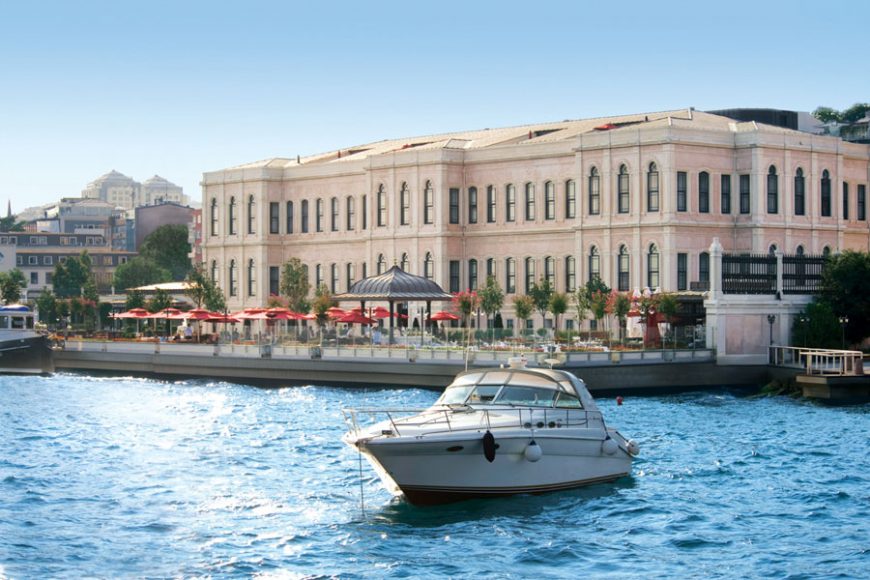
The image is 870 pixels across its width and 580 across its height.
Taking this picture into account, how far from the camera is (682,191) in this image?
8688 cm

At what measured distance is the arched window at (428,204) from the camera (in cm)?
9781

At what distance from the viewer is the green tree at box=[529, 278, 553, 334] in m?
85.6

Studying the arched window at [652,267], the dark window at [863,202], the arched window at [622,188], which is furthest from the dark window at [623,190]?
the dark window at [863,202]

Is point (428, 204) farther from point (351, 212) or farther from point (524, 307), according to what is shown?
point (524, 307)

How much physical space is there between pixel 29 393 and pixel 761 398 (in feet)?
108

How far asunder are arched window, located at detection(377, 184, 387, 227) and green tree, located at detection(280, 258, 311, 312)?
21.0 feet

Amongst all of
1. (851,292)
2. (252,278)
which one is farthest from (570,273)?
(252,278)

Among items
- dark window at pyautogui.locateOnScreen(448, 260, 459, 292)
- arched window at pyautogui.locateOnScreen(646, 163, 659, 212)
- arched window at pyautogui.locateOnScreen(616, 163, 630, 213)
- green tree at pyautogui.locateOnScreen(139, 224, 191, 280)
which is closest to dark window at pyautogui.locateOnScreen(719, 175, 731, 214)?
arched window at pyautogui.locateOnScreen(646, 163, 659, 212)

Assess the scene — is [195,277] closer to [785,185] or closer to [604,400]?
[785,185]

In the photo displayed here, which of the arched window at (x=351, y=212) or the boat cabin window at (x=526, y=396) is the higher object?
the arched window at (x=351, y=212)

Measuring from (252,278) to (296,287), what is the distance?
11.7 metres

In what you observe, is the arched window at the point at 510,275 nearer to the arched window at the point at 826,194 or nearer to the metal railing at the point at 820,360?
the arched window at the point at 826,194

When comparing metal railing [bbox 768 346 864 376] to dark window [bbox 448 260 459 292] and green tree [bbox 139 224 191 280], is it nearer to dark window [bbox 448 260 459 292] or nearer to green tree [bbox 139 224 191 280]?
dark window [bbox 448 260 459 292]

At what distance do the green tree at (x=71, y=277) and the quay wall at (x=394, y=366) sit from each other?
78.6 metres
